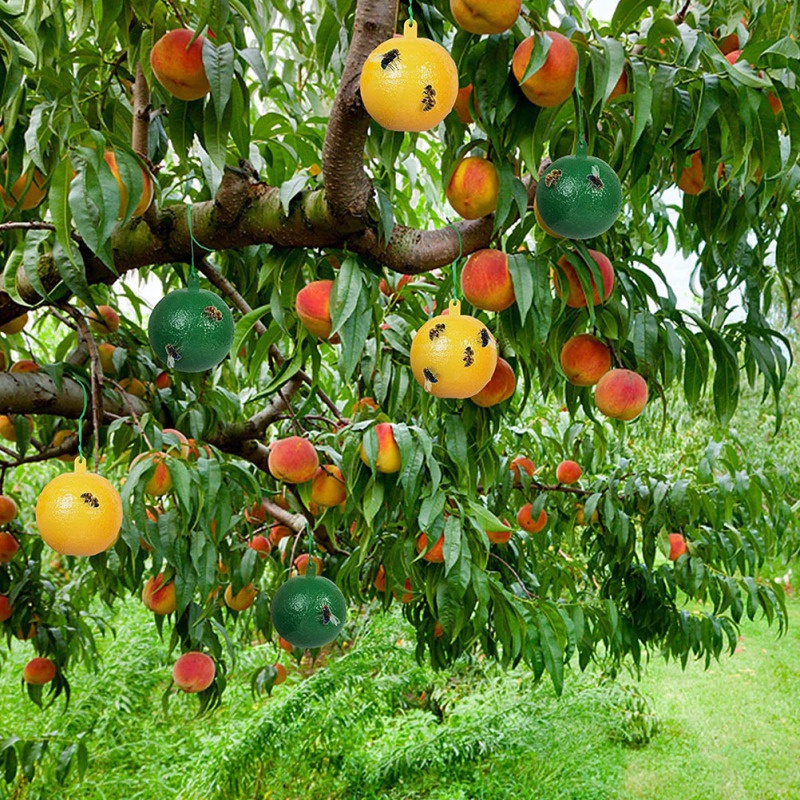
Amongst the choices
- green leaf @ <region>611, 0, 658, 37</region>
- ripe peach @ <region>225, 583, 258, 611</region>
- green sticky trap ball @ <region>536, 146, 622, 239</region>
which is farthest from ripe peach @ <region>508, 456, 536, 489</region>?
green leaf @ <region>611, 0, 658, 37</region>

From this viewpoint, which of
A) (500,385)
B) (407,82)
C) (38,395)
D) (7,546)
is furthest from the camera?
(7,546)

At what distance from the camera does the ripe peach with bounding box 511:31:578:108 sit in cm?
87

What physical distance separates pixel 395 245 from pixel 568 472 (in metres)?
1.44

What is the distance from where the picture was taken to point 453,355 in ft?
3.42

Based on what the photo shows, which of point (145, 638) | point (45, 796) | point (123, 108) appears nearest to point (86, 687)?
point (145, 638)

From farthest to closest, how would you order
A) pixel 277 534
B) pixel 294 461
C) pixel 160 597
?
pixel 277 534 < pixel 160 597 < pixel 294 461

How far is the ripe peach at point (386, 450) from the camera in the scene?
1.42 metres

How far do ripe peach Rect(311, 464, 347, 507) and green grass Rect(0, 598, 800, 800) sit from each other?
66.9 inches

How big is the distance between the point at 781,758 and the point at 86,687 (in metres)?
3.89

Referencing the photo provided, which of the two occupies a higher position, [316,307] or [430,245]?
[430,245]

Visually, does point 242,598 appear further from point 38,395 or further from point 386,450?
point 386,450

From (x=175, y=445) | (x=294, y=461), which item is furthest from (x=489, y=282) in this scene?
(x=294, y=461)

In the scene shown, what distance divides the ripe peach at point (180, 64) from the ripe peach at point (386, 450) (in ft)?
2.11

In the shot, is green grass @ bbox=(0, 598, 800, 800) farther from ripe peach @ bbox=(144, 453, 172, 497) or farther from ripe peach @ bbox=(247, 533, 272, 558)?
ripe peach @ bbox=(144, 453, 172, 497)
